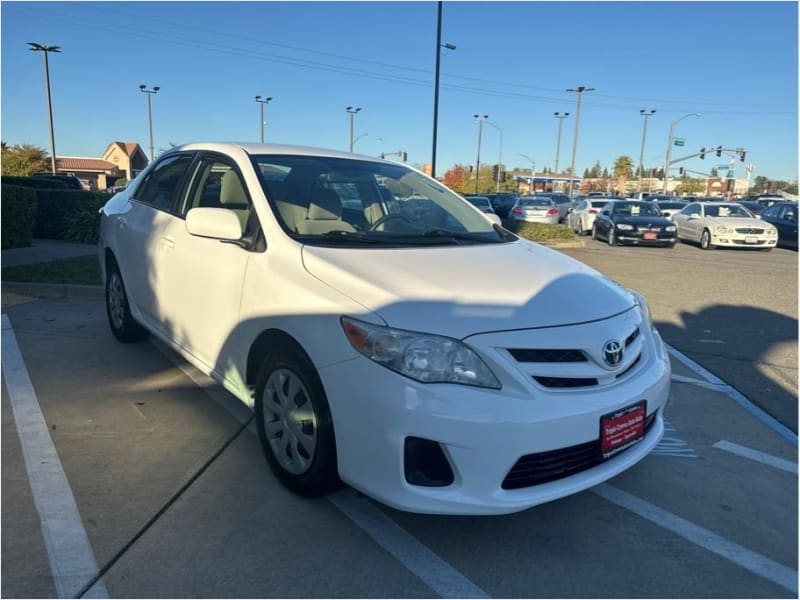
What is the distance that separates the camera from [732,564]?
2.58 m

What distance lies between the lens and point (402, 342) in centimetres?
237

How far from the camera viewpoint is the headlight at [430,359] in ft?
7.64

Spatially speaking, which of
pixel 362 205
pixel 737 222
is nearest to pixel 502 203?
pixel 737 222

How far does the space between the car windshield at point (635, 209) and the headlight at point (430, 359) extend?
17.5m

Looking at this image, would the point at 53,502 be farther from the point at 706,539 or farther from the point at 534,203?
the point at 534,203

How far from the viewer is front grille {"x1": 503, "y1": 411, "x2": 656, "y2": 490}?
2.38 m

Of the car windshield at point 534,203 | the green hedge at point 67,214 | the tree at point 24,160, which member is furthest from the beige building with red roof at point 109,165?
the green hedge at point 67,214

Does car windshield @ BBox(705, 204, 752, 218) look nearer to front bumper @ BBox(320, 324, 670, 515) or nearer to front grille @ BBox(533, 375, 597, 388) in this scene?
front grille @ BBox(533, 375, 597, 388)

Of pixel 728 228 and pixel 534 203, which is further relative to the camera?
pixel 534 203

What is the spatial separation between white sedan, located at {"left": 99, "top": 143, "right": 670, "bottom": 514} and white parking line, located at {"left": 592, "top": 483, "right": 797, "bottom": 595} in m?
0.37

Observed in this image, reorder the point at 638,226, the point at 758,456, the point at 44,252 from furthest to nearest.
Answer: the point at 638,226 → the point at 44,252 → the point at 758,456

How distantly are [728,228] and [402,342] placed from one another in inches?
713

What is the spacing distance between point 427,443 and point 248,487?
3.99ft

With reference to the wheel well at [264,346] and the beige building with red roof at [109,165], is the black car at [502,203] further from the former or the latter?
the beige building with red roof at [109,165]
